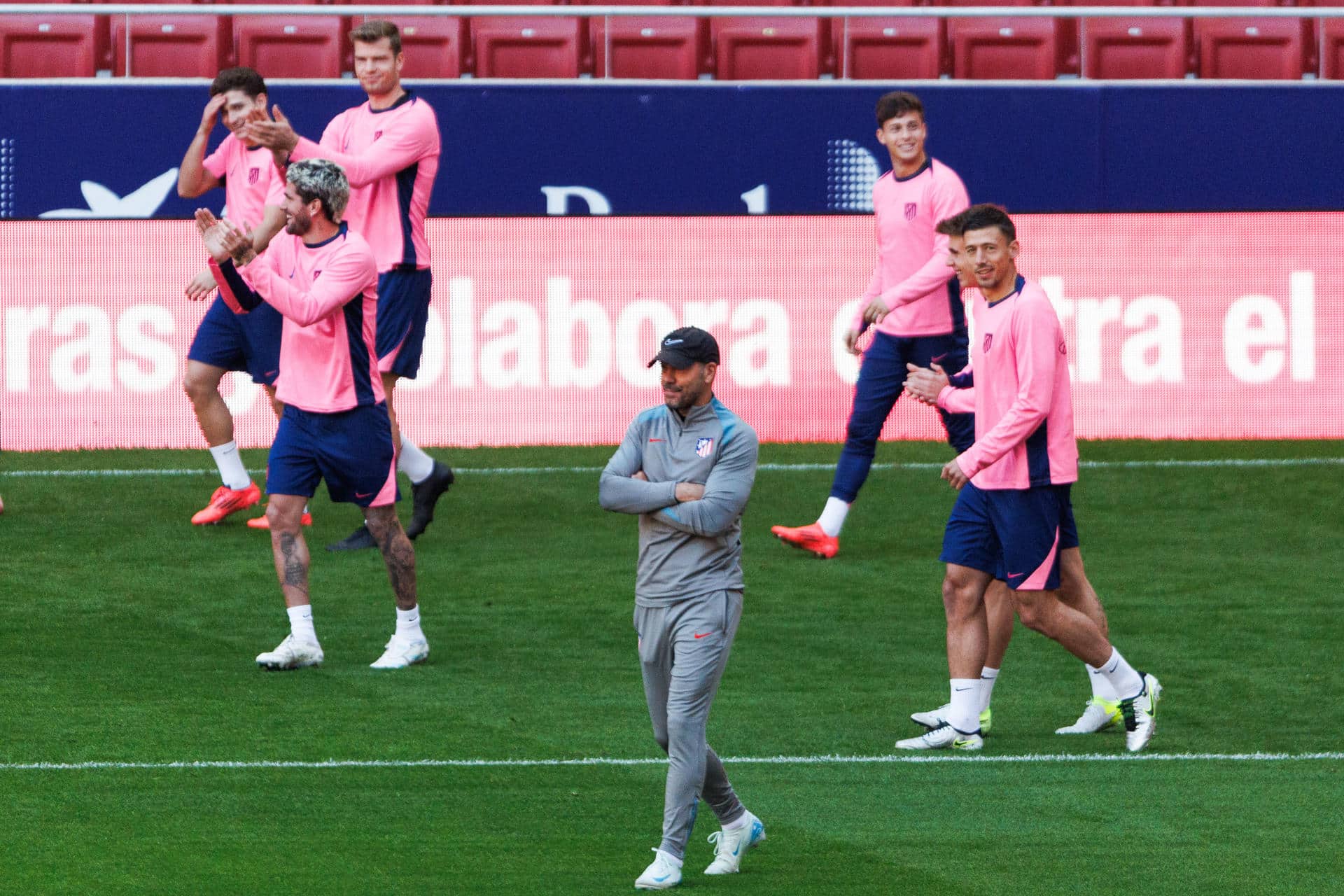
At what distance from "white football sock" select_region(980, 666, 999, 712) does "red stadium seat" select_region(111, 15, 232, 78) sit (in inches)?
409

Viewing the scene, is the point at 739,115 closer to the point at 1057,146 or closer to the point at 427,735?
the point at 1057,146

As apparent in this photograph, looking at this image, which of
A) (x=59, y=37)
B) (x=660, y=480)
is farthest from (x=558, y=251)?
(x=660, y=480)

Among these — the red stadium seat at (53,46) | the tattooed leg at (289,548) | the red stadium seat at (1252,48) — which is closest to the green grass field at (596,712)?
the tattooed leg at (289,548)

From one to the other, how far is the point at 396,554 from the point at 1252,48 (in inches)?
451

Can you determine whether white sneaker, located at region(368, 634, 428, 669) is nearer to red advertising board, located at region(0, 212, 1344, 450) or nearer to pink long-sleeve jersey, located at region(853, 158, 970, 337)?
pink long-sleeve jersey, located at region(853, 158, 970, 337)

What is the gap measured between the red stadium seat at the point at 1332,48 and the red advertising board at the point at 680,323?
10.1 feet

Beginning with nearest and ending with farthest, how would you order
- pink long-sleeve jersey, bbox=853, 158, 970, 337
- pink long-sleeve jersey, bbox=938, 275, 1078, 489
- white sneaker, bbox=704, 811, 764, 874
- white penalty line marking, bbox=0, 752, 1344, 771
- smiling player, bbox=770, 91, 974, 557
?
white sneaker, bbox=704, 811, 764, 874 < white penalty line marking, bbox=0, 752, 1344, 771 < pink long-sleeve jersey, bbox=938, 275, 1078, 489 < smiling player, bbox=770, 91, 974, 557 < pink long-sleeve jersey, bbox=853, 158, 970, 337

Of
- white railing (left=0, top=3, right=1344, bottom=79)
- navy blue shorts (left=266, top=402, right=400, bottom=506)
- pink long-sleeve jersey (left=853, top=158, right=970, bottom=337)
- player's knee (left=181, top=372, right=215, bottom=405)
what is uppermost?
white railing (left=0, top=3, right=1344, bottom=79)

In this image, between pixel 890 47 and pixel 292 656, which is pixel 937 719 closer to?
pixel 292 656

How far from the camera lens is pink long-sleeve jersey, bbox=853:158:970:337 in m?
10.1

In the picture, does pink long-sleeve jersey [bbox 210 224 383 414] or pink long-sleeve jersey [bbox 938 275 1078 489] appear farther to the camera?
pink long-sleeve jersey [bbox 210 224 383 414]

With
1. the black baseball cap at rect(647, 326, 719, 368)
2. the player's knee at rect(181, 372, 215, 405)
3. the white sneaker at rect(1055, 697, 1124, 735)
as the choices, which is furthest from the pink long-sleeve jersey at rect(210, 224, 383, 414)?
the white sneaker at rect(1055, 697, 1124, 735)

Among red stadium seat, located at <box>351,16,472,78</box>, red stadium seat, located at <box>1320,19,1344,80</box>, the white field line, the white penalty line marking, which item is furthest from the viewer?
red stadium seat, located at <box>1320,19,1344,80</box>

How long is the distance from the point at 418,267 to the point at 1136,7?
334 inches
